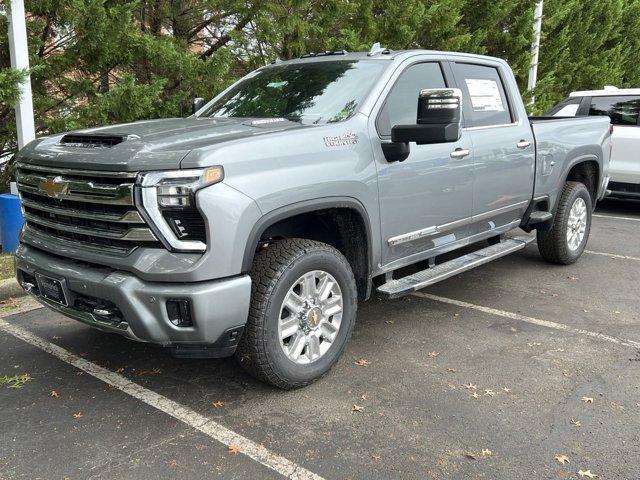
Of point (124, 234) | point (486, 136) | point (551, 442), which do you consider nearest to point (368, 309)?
point (486, 136)

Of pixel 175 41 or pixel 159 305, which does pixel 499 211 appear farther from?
pixel 175 41

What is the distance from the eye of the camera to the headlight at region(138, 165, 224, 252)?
2.96 m

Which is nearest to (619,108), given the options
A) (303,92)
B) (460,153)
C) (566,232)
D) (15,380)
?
(566,232)

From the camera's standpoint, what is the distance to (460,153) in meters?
4.55

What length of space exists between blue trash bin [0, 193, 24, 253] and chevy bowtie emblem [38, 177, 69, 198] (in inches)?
118

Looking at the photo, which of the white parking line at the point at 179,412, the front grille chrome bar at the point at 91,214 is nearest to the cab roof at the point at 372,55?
the front grille chrome bar at the point at 91,214

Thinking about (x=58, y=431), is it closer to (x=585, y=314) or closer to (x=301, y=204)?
(x=301, y=204)

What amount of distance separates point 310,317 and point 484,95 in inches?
107

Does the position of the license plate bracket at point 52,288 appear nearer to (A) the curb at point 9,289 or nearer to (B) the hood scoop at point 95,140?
(B) the hood scoop at point 95,140

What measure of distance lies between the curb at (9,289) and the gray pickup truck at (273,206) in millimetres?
1721

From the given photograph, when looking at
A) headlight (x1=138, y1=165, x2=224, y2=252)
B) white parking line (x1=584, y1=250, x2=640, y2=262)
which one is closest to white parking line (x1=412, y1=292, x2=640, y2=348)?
white parking line (x1=584, y1=250, x2=640, y2=262)

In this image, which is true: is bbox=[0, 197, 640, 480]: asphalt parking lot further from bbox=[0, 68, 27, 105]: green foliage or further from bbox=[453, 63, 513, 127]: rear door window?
bbox=[0, 68, 27, 105]: green foliage

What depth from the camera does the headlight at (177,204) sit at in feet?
9.71

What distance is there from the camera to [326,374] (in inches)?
151
